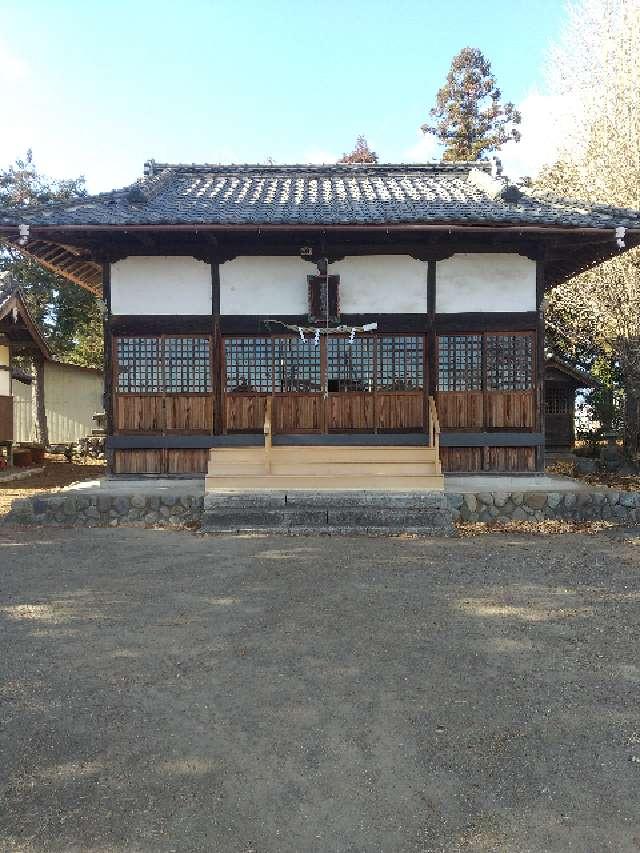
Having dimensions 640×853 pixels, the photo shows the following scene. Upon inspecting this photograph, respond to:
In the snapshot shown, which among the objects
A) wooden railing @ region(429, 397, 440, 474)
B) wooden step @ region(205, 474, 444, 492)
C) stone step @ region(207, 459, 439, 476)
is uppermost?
wooden railing @ region(429, 397, 440, 474)

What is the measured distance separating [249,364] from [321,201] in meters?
3.81

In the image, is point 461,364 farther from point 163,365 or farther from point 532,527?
point 163,365

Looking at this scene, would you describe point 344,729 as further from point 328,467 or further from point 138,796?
point 328,467

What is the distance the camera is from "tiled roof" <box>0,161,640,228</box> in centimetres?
956

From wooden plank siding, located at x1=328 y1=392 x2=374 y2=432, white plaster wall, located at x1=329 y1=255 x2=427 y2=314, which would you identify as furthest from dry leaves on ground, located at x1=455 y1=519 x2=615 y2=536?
white plaster wall, located at x1=329 y1=255 x2=427 y2=314

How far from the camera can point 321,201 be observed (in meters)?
11.6

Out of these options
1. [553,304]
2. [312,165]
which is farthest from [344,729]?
[553,304]

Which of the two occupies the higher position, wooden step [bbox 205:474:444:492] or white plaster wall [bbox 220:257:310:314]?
white plaster wall [bbox 220:257:310:314]

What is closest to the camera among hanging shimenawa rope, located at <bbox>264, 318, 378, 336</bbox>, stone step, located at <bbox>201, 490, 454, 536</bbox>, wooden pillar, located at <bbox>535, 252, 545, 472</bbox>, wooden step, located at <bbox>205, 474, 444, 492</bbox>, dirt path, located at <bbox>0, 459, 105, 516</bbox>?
stone step, located at <bbox>201, 490, 454, 536</bbox>

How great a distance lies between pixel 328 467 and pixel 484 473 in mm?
3206

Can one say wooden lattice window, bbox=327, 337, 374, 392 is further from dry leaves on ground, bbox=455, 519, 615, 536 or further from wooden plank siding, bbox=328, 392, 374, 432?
dry leaves on ground, bbox=455, 519, 615, 536

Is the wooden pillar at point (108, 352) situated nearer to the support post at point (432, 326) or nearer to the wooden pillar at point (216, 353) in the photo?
the wooden pillar at point (216, 353)

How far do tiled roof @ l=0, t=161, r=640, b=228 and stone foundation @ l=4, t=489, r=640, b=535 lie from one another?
15.1 feet

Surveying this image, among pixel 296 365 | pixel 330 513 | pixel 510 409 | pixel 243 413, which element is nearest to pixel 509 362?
pixel 510 409
